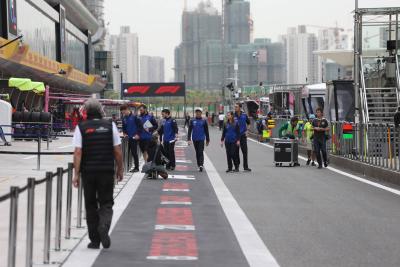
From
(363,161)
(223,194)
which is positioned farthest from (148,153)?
(363,161)

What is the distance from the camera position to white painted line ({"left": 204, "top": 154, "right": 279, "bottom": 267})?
8766 mm

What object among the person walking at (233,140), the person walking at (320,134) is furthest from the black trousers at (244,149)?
the person walking at (320,134)

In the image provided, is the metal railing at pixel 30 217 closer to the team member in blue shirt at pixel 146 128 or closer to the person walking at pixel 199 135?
the team member in blue shirt at pixel 146 128

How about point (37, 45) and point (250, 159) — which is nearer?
point (250, 159)

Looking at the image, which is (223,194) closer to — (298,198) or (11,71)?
(298,198)

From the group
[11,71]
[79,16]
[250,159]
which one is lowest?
[250,159]

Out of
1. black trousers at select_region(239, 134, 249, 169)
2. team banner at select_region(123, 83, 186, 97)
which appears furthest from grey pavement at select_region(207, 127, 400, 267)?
team banner at select_region(123, 83, 186, 97)

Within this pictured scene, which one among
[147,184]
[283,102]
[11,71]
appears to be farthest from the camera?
[283,102]

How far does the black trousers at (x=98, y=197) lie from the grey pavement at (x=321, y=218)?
181 cm

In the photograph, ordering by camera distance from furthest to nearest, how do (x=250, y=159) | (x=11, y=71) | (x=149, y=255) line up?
(x=11, y=71) → (x=250, y=159) → (x=149, y=255)

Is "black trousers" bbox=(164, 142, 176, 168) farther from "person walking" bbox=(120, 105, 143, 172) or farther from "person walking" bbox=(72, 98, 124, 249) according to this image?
"person walking" bbox=(72, 98, 124, 249)

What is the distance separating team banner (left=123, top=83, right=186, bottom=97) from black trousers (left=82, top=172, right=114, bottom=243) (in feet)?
329

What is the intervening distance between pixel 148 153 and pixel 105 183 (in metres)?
11.1

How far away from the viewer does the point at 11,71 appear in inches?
Result: 2009
